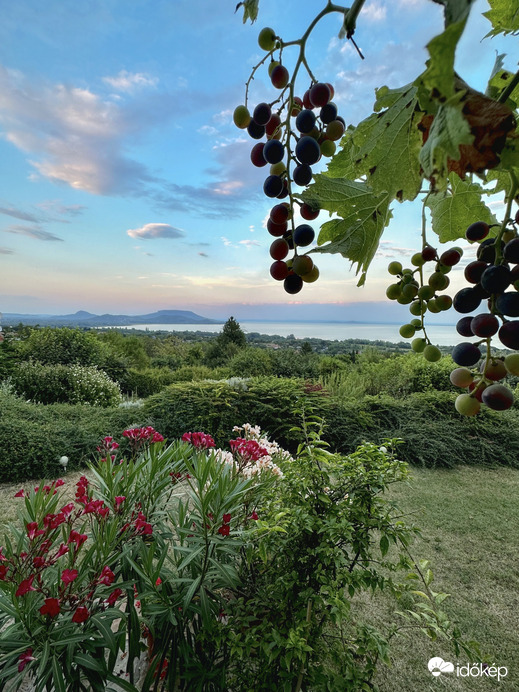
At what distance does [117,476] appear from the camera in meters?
1.89

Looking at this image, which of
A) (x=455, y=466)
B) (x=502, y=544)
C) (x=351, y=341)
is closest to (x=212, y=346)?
(x=351, y=341)

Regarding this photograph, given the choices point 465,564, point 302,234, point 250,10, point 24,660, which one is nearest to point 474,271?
point 302,234

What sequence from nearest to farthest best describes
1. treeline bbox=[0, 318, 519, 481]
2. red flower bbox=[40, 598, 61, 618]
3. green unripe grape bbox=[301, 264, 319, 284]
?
green unripe grape bbox=[301, 264, 319, 284] < red flower bbox=[40, 598, 61, 618] < treeline bbox=[0, 318, 519, 481]

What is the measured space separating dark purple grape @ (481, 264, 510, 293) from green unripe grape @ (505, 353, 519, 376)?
5.0 inches

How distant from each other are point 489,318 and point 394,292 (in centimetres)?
29

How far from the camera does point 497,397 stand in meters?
0.49

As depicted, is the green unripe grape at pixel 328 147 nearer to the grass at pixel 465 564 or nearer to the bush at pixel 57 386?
the grass at pixel 465 564

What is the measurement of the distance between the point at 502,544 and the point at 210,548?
359cm

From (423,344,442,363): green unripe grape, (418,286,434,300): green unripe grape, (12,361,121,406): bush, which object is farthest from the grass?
(12,361,121,406): bush

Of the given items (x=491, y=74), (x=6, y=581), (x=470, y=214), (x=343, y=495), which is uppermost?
(x=491, y=74)

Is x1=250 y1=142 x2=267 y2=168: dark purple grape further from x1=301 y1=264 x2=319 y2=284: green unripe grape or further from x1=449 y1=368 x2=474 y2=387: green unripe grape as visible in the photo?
x1=449 y1=368 x2=474 y2=387: green unripe grape

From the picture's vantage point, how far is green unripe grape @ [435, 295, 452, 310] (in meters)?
0.70

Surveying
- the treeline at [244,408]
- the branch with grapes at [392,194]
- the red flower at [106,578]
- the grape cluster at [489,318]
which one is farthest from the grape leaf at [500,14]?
the treeline at [244,408]

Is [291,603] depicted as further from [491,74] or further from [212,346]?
[212,346]
